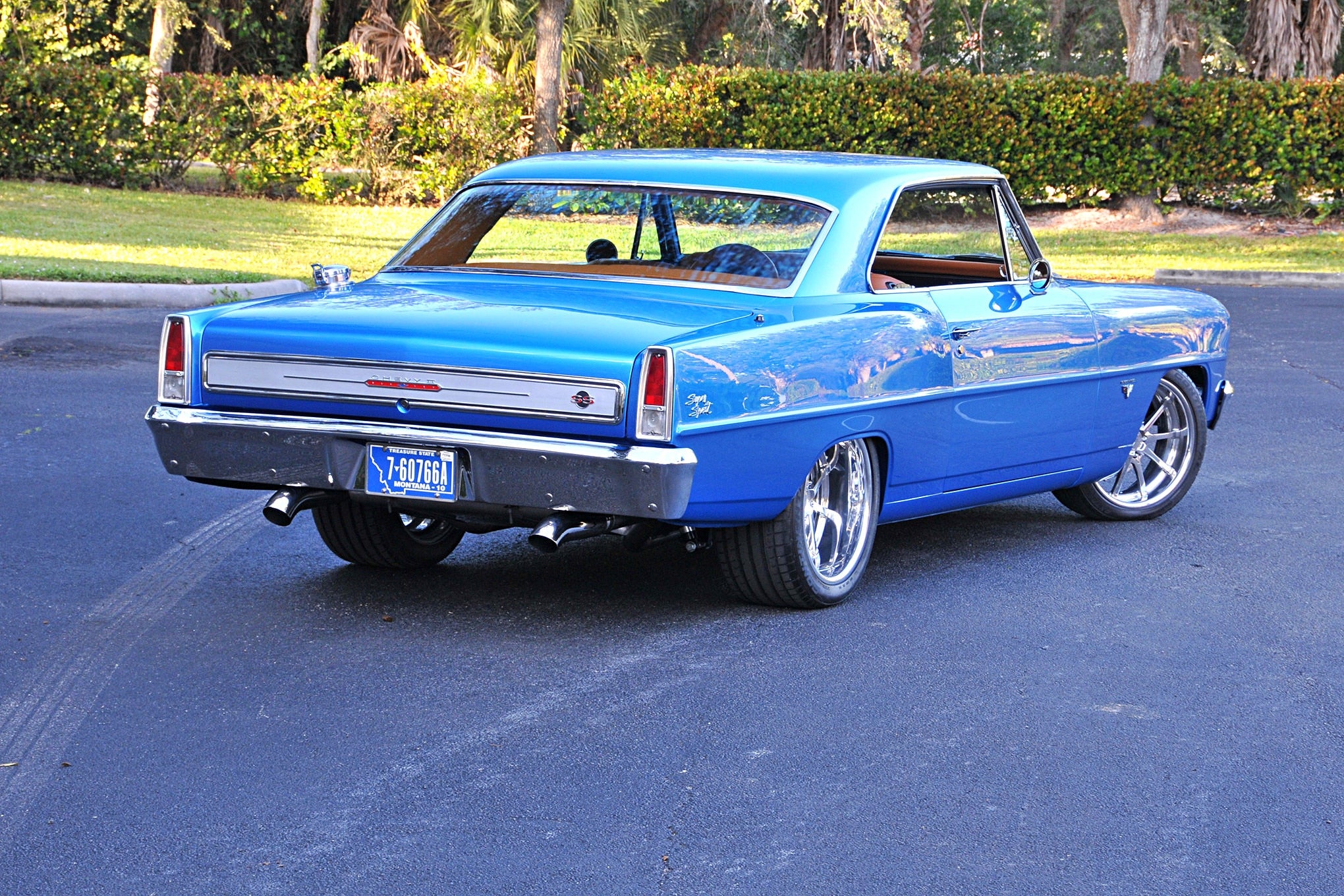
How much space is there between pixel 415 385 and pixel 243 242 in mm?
14129

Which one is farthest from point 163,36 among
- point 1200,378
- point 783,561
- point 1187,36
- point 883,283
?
point 783,561

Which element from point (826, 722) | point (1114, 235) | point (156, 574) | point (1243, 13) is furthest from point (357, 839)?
point (1243, 13)

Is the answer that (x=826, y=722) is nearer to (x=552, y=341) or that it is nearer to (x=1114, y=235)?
(x=552, y=341)

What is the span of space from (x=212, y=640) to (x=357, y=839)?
1.72 metres

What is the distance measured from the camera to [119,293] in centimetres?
1362

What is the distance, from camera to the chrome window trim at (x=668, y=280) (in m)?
5.65

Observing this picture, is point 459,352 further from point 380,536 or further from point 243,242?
point 243,242

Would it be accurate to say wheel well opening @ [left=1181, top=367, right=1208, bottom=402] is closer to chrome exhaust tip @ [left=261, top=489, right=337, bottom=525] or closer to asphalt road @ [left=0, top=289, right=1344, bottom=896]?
asphalt road @ [left=0, top=289, right=1344, bottom=896]

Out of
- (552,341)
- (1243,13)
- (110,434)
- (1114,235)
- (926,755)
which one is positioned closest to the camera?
(926,755)

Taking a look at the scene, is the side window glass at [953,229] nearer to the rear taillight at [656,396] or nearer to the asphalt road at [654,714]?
the asphalt road at [654,714]

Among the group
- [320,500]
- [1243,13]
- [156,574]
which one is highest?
[1243,13]

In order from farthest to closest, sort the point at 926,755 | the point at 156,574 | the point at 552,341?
Answer: the point at 156,574, the point at 552,341, the point at 926,755

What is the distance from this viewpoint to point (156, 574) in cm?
609

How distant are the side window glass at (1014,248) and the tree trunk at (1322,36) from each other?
2718cm
